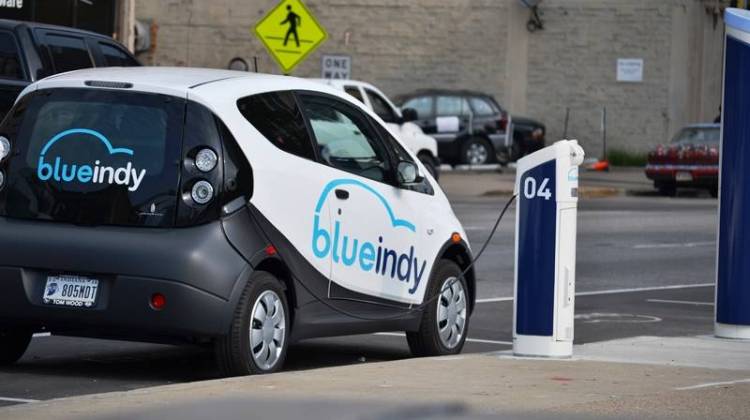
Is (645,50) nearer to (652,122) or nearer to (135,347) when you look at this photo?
(652,122)

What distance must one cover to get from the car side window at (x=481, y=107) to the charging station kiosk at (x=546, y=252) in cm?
2903

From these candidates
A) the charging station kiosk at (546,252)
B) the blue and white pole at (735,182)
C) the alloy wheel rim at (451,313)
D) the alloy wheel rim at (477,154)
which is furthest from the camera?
the alloy wheel rim at (477,154)

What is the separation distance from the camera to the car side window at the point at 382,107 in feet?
98.8

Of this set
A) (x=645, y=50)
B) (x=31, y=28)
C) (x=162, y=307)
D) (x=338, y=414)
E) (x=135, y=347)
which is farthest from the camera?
(x=645, y=50)

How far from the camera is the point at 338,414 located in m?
3.00

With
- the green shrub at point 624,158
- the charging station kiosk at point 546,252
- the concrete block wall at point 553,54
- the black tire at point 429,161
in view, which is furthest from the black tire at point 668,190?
the charging station kiosk at point 546,252

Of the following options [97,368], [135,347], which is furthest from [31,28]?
[97,368]

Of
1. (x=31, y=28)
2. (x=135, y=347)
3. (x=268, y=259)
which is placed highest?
(x=31, y=28)

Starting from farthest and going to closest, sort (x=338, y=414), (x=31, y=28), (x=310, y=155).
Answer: (x=31, y=28), (x=310, y=155), (x=338, y=414)

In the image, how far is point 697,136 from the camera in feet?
115

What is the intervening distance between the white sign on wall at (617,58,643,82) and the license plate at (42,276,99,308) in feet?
121

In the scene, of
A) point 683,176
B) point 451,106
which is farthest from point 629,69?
point 683,176

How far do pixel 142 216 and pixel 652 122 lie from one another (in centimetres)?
3679

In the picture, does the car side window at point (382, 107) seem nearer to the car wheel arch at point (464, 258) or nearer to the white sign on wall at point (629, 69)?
the white sign on wall at point (629, 69)
